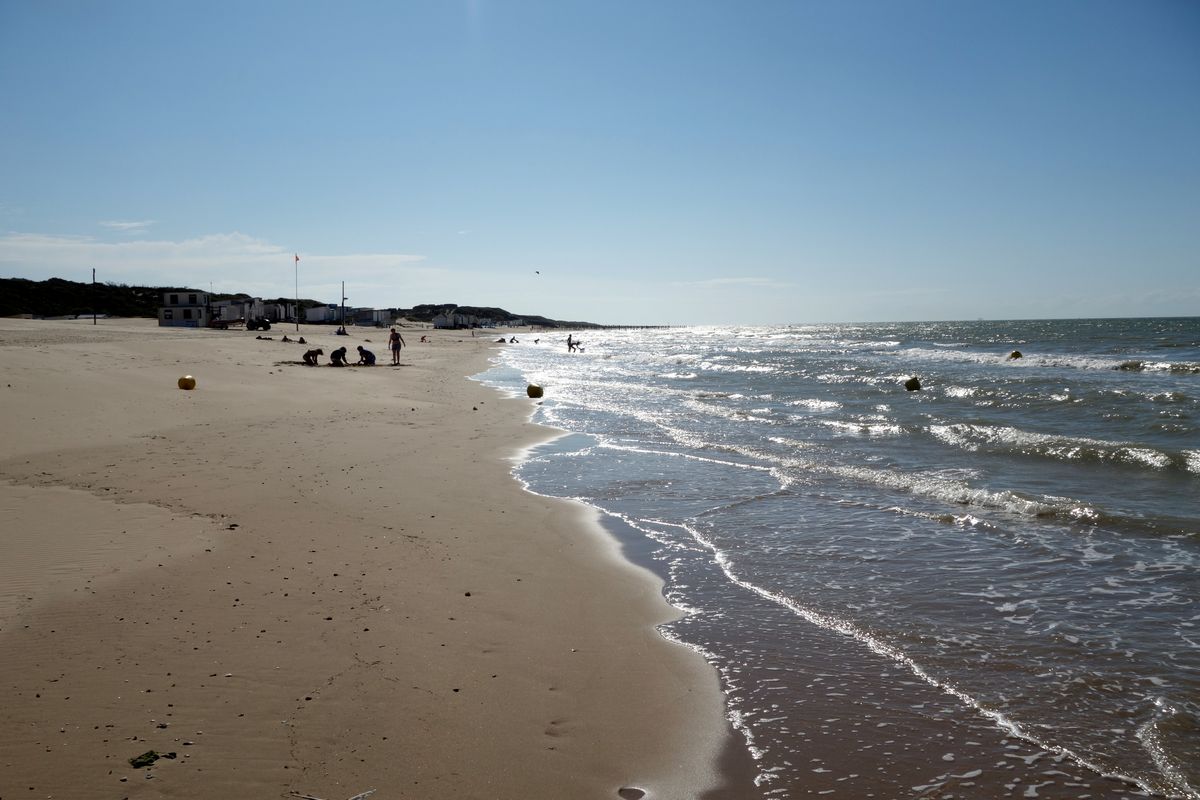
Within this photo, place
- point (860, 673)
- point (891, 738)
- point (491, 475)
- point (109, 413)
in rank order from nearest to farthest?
point (891, 738)
point (860, 673)
point (491, 475)
point (109, 413)

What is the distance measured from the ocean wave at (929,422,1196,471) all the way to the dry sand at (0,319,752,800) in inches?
367

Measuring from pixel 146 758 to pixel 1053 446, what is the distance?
15.0 meters

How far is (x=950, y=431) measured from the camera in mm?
16250

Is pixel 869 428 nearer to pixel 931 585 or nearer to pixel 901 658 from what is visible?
pixel 931 585

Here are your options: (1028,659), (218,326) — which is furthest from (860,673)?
(218,326)

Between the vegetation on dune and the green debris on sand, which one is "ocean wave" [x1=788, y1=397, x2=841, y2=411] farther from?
the vegetation on dune

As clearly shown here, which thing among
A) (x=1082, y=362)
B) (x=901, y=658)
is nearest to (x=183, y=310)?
(x=1082, y=362)

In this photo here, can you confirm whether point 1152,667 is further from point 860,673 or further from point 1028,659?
point 860,673

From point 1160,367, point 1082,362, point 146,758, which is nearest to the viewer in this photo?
point 146,758

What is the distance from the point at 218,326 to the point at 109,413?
2445 inches

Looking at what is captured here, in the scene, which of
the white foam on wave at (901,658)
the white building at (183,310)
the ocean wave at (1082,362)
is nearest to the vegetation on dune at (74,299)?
the white building at (183,310)

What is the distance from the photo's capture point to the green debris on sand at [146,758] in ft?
11.2

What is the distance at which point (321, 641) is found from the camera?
491 centimetres

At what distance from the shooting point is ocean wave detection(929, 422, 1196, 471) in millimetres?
12711
